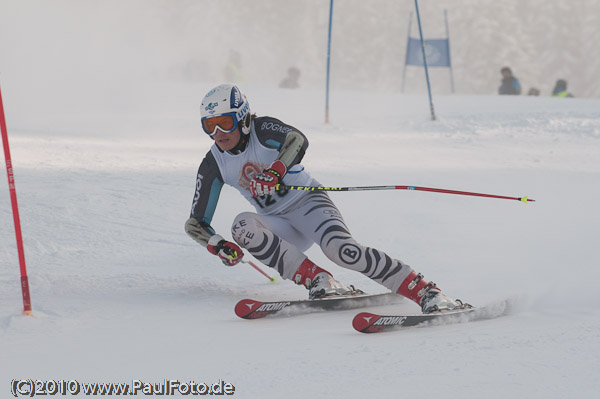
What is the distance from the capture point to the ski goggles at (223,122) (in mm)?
3668

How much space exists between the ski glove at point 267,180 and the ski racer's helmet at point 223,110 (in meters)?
0.32

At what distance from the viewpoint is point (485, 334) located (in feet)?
9.36

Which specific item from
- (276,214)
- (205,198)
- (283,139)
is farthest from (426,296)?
(205,198)

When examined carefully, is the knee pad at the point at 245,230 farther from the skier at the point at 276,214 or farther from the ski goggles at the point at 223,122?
the ski goggles at the point at 223,122

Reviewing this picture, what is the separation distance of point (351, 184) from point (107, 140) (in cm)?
410

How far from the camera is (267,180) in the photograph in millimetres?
3506

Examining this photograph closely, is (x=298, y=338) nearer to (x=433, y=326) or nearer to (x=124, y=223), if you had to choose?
(x=433, y=326)

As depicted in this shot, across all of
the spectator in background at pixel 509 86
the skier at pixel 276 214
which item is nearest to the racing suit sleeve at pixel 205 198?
the skier at pixel 276 214

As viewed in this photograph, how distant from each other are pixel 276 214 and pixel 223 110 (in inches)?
25.2

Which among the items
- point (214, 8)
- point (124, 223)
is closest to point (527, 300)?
point (124, 223)

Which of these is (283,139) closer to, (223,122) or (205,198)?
(223,122)

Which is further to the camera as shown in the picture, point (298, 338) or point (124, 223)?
point (124, 223)

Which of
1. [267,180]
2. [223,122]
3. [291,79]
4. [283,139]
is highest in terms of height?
[223,122]

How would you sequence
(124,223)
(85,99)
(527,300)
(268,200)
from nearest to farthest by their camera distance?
(527,300)
(268,200)
(124,223)
(85,99)
